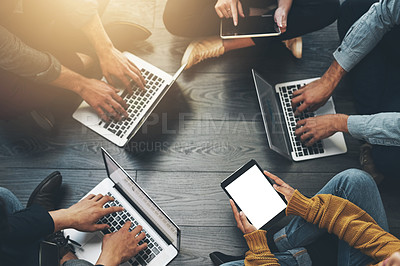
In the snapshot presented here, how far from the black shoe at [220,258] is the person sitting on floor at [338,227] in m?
0.16

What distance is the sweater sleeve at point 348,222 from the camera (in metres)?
1.17

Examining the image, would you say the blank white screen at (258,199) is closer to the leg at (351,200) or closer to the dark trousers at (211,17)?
the leg at (351,200)

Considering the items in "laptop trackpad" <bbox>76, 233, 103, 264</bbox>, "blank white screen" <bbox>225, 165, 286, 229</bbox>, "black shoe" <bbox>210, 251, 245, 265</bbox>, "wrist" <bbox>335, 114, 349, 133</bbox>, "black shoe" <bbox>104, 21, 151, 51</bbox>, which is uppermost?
"black shoe" <bbox>104, 21, 151, 51</bbox>

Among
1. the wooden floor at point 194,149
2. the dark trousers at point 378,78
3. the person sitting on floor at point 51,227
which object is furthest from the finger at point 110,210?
the dark trousers at point 378,78

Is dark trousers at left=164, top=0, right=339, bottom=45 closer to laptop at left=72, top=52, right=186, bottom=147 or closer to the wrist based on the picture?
laptop at left=72, top=52, right=186, bottom=147

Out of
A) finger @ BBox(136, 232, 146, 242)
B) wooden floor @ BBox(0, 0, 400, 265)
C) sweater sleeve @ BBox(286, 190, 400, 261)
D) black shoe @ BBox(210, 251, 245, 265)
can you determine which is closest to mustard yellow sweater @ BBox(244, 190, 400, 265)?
sweater sleeve @ BBox(286, 190, 400, 261)

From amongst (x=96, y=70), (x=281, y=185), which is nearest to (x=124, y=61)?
(x=96, y=70)

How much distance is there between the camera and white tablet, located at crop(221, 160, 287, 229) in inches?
55.1

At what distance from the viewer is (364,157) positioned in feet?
5.27

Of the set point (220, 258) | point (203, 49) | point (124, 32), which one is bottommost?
point (220, 258)

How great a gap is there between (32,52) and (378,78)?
1453 mm

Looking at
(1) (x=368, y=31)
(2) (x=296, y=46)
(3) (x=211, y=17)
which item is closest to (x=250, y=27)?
(3) (x=211, y=17)

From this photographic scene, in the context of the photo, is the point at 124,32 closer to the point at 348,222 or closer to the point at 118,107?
the point at 118,107

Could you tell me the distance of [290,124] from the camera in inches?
62.6
